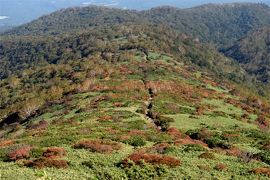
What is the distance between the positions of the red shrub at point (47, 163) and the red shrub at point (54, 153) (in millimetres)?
1474

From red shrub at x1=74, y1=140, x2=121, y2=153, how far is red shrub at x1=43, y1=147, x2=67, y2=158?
1.49 metres

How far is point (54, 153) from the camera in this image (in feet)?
82.6

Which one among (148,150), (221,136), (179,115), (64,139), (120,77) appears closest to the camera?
(148,150)

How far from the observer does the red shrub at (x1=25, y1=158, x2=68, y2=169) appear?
22.2m

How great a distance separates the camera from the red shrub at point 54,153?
971 inches

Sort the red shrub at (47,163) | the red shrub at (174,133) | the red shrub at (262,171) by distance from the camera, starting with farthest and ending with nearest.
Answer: the red shrub at (174,133) → the red shrub at (262,171) → the red shrub at (47,163)

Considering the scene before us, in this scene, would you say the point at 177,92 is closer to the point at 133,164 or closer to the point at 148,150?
the point at 148,150

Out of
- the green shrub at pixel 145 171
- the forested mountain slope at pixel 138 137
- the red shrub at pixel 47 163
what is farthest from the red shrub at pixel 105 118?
the green shrub at pixel 145 171

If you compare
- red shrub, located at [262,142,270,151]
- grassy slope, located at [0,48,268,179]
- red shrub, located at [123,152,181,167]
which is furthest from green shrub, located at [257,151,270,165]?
red shrub, located at [123,152,181,167]

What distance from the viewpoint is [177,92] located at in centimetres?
7094

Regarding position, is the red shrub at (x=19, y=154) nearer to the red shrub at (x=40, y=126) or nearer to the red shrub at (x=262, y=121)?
the red shrub at (x=40, y=126)

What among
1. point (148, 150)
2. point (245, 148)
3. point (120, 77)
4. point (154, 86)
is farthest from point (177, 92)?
point (148, 150)

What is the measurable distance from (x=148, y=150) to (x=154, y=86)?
151 feet

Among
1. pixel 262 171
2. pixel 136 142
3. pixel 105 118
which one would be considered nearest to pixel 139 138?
pixel 136 142
